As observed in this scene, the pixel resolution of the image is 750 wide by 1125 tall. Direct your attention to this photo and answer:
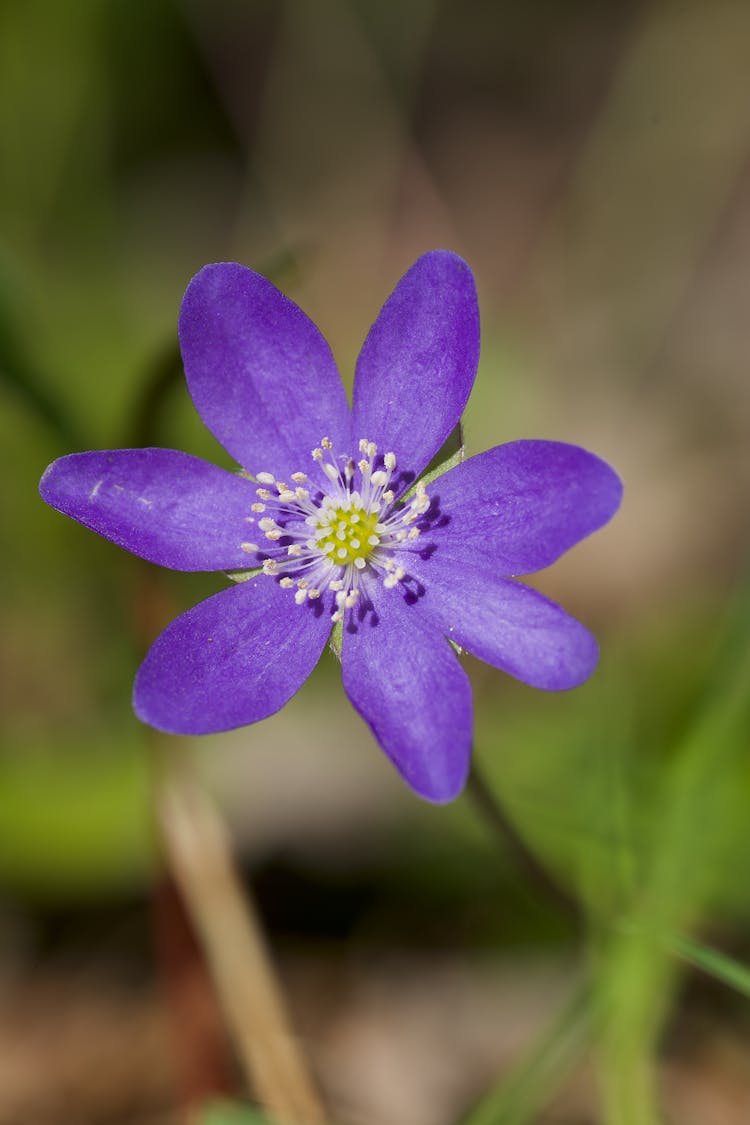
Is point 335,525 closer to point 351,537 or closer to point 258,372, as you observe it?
point 351,537

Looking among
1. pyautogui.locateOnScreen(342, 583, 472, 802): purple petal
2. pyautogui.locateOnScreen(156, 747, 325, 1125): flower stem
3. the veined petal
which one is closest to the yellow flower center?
pyautogui.locateOnScreen(342, 583, 472, 802): purple petal

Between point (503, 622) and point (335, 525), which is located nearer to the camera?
point (503, 622)

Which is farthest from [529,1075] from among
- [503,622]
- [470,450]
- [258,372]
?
[470,450]

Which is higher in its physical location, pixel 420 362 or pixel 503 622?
pixel 420 362

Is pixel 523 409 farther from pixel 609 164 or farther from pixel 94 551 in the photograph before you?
pixel 94 551

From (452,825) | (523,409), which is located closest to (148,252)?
(523,409)

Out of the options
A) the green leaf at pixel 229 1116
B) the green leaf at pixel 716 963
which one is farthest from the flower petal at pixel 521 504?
the green leaf at pixel 229 1116
